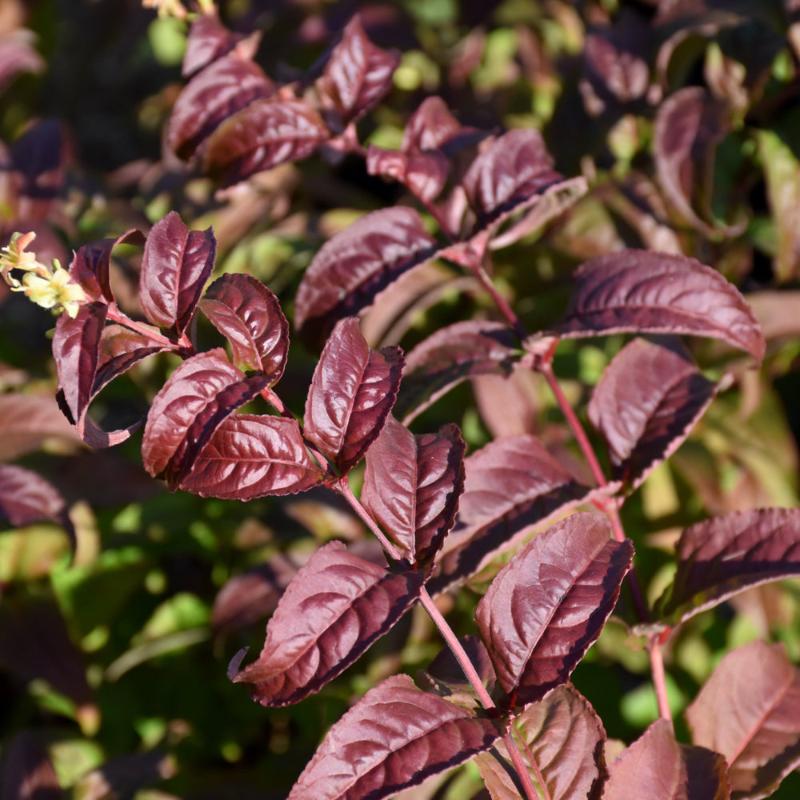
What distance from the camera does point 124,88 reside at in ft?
8.17

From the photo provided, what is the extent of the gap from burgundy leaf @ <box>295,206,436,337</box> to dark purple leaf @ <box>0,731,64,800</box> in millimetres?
658

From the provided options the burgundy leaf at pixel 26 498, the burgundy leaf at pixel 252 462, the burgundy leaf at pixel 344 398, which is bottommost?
the burgundy leaf at pixel 26 498

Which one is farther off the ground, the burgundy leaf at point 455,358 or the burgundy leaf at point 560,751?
the burgundy leaf at point 455,358

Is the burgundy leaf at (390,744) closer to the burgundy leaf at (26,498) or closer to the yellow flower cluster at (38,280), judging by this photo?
the yellow flower cluster at (38,280)

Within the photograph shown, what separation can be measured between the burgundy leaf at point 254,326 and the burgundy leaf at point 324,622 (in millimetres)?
175

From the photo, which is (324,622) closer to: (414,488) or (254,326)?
(414,488)

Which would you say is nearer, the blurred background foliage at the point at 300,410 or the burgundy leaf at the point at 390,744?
the burgundy leaf at the point at 390,744

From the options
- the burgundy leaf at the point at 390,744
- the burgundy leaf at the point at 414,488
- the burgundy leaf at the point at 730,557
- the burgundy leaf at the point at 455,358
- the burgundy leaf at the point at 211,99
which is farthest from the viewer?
the burgundy leaf at the point at 211,99

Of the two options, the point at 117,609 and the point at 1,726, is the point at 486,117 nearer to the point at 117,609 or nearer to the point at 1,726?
the point at 117,609

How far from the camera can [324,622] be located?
2.86 feet

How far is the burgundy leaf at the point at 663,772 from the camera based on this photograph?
0.93 m

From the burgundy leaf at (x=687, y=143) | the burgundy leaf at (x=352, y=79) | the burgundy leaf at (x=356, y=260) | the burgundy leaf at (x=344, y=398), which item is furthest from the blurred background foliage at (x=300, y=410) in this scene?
the burgundy leaf at (x=344, y=398)

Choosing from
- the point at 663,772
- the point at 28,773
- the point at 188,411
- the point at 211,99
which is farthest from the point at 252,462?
the point at 28,773

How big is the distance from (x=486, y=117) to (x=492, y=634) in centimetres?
115
